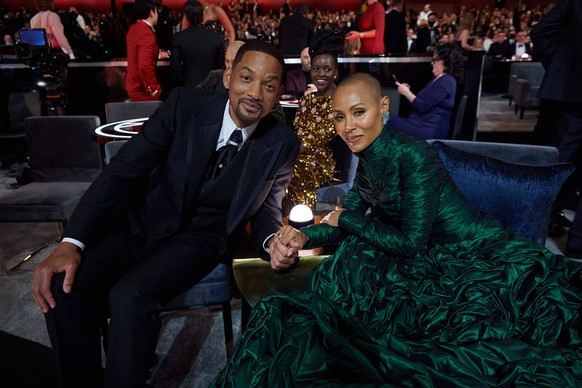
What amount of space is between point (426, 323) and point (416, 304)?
7 cm

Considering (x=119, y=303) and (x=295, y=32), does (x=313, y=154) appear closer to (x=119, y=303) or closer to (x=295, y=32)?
(x=119, y=303)

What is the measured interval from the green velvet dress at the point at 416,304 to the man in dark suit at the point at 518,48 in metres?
8.94

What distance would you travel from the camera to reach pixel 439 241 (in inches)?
63.4

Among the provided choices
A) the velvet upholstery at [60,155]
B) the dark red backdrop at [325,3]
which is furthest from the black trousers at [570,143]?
the dark red backdrop at [325,3]

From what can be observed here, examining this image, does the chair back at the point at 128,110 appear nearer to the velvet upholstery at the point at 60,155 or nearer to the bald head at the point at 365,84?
the velvet upholstery at the point at 60,155

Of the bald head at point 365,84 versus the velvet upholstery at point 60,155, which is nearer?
the bald head at point 365,84

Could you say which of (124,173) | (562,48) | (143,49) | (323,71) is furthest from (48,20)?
(562,48)

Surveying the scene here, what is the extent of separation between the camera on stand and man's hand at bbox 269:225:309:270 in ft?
13.0

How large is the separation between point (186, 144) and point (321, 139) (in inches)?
26.1

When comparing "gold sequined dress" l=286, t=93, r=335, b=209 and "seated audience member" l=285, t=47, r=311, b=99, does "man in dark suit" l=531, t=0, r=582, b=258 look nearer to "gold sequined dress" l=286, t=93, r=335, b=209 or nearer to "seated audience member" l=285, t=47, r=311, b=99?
"gold sequined dress" l=286, t=93, r=335, b=209

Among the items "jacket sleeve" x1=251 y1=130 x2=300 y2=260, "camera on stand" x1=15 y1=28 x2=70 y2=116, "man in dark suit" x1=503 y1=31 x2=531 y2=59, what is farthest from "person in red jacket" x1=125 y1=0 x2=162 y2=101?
"man in dark suit" x1=503 y1=31 x2=531 y2=59

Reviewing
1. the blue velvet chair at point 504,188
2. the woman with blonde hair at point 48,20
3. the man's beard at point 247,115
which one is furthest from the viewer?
A: the woman with blonde hair at point 48,20

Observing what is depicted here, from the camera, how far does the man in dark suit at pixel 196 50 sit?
4.51 metres

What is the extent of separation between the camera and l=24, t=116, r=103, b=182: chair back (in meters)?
3.02
